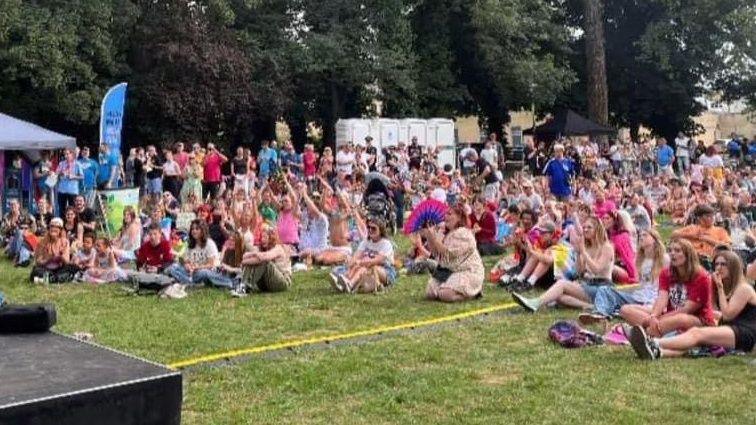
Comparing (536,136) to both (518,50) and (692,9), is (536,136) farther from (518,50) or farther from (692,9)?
(692,9)

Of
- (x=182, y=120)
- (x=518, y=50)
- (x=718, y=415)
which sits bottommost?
(x=718, y=415)

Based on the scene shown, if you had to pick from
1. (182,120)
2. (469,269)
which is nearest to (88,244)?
(469,269)

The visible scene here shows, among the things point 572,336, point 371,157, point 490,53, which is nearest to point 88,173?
point 371,157

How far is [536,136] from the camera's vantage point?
37688mm

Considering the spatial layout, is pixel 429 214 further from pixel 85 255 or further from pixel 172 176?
pixel 172 176

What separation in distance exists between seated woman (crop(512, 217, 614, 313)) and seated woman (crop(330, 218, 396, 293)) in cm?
206

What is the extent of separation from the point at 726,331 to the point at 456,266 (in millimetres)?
3864

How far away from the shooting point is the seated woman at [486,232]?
16.0 meters

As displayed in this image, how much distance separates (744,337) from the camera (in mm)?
8320

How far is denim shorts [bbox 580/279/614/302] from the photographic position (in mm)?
10836

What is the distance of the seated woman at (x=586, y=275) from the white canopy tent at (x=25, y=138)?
1172cm

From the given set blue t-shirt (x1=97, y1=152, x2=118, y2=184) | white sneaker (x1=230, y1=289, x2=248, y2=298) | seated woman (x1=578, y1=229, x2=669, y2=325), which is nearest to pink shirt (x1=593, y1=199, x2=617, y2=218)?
seated woman (x1=578, y1=229, x2=669, y2=325)

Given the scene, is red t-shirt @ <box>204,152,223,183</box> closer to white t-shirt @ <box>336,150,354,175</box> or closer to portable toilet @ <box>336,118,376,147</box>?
white t-shirt @ <box>336,150,354,175</box>

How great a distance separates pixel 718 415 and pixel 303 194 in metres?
9.76
